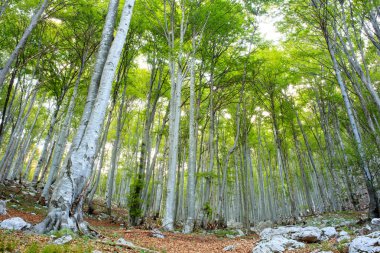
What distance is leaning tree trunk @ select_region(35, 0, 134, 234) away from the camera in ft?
14.6

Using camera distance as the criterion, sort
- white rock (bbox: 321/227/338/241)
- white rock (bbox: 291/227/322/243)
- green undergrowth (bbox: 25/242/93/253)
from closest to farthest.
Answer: green undergrowth (bbox: 25/242/93/253) → white rock (bbox: 291/227/322/243) → white rock (bbox: 321/227/338/241)

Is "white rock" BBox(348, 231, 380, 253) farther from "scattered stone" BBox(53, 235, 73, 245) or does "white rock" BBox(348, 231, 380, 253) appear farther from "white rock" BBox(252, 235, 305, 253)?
"scattered stone" BBox(53, 235, 73, 245)

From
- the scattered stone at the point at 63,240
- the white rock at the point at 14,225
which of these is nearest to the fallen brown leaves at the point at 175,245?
the scattered stone at the point at 63,240

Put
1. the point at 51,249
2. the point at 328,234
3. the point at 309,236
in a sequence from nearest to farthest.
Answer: the point at 51,249
the point at 309,236
the point at 328,234

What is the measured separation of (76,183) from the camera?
188 inches

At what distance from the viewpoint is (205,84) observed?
591 inches

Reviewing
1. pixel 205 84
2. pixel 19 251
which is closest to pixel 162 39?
pixel 205 84

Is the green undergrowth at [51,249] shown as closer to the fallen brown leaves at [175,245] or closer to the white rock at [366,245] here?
the fallen brown leaves at [175,245]

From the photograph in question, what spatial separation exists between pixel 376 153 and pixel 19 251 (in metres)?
11.2

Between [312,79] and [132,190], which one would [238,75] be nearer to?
[312,79]

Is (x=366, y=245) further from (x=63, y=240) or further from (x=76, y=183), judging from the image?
(x=76, y=183)

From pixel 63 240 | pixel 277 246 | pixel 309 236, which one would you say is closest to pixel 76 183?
pixel 63 240

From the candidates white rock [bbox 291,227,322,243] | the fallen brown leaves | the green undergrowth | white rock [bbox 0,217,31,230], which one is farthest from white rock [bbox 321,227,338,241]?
white rock [bbox 0,217,31,230]

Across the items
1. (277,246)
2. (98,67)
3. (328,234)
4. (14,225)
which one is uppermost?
(98,67)
